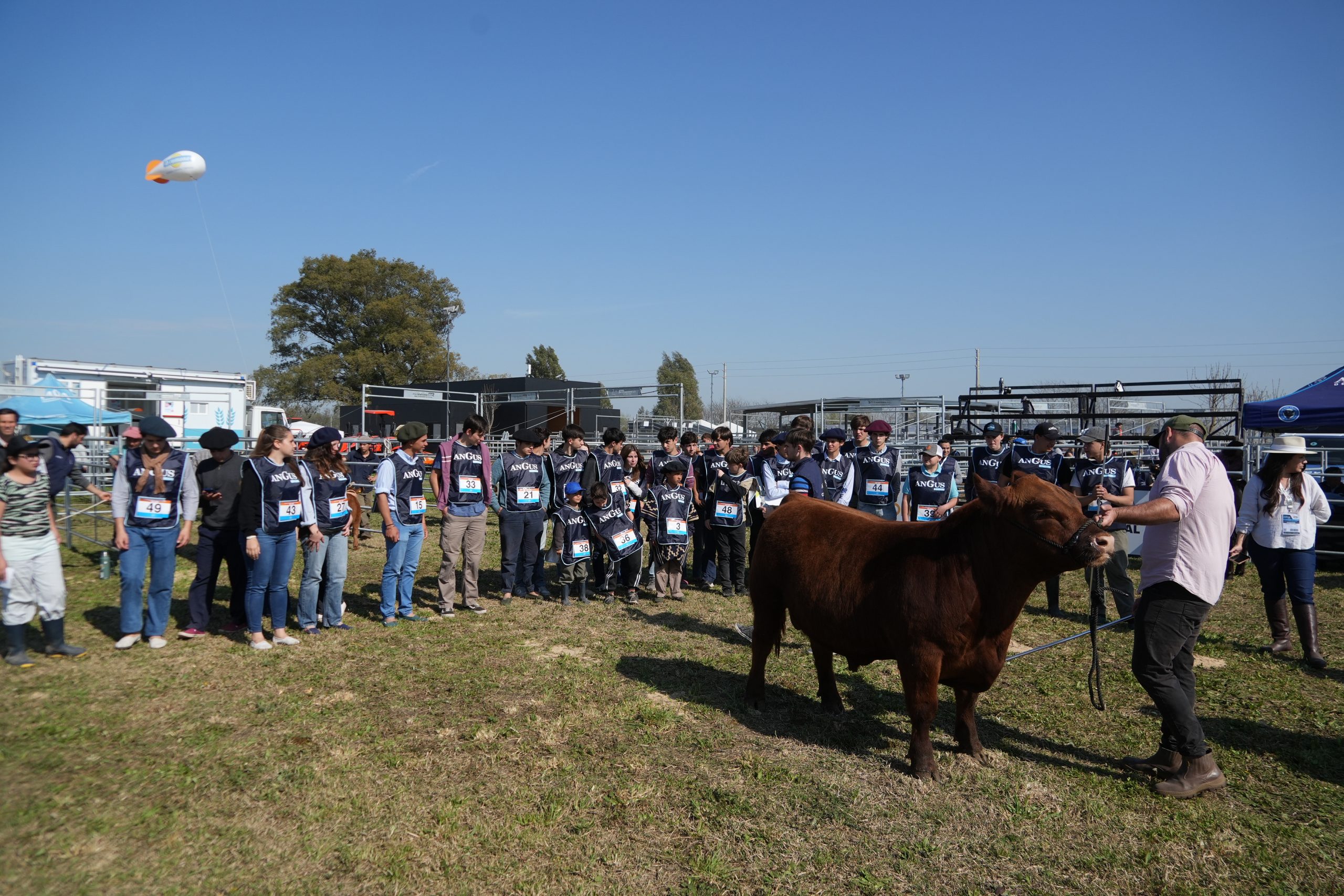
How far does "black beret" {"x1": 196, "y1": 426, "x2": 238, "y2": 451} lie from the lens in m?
7.50

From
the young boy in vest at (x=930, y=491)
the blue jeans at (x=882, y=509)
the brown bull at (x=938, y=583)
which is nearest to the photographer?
the brown bull at (x=938, y=583)

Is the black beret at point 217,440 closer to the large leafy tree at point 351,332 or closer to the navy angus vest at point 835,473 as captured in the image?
the navy angus vest at point 835,473

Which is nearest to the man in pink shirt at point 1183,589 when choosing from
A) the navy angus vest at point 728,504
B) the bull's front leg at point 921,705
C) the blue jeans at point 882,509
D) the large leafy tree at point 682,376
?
the bull's front leg at point 921,705

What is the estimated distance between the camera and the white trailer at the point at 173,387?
17.7m

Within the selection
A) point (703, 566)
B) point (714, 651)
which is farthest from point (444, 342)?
point (714, 651)

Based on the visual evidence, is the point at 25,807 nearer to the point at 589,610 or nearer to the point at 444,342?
the point at 589,610

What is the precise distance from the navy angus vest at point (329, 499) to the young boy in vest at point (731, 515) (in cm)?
431

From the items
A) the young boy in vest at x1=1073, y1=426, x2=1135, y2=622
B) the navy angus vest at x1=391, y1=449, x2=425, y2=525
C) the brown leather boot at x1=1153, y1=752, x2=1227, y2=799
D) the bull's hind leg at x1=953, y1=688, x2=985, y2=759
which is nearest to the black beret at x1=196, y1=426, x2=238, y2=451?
the navy angus vest at x1=391, y1=449, x2=425, y2=525

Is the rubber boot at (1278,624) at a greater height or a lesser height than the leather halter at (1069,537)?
lesser

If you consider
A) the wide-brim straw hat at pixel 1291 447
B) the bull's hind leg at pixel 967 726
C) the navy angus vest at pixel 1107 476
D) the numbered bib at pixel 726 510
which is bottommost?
the bull's hind leg at pixel 967 726

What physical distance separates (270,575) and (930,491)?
6784 mm

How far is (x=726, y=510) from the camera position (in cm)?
965

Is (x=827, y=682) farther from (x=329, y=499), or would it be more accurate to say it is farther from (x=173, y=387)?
(x=173, y=387)

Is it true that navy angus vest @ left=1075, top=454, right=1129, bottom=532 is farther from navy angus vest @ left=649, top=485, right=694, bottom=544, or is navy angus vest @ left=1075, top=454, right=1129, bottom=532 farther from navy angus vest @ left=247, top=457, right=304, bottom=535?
navy angus vest @ left=247, top=457, right=304, bottom=535
